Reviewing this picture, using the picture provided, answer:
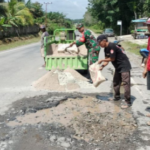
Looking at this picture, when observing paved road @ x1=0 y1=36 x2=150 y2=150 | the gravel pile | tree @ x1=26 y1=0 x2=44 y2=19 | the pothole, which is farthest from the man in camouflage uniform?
tree @ x1=26 y1=0 x2=44 y2=19

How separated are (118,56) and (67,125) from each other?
6.44ft

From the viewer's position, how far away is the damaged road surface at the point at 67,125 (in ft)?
12.2

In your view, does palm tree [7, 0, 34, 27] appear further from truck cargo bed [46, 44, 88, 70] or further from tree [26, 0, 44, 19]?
truck cargo bed [46, 44, 88, 70]

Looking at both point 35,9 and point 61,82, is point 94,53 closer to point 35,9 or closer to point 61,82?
point 61,82

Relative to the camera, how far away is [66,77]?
7297 mm

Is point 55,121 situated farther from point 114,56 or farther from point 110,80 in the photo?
point 110,80

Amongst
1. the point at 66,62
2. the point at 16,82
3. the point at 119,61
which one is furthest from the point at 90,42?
the point at 16,82

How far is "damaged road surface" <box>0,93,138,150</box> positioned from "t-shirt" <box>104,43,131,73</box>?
84cm

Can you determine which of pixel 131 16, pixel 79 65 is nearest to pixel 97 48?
pixel 79 65

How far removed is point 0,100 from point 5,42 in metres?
21.2

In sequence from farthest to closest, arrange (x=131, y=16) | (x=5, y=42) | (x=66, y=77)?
(x=131, y=16) < (x=5, y=42) < (x=66, y=77)

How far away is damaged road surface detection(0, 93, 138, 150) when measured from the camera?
12.2 ft

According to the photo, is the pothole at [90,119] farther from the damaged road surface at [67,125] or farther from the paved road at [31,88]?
the paved road at [31,88]

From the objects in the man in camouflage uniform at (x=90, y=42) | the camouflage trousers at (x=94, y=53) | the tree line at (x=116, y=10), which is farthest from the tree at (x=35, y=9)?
the camouflage trousers at (x=94, y=53)
